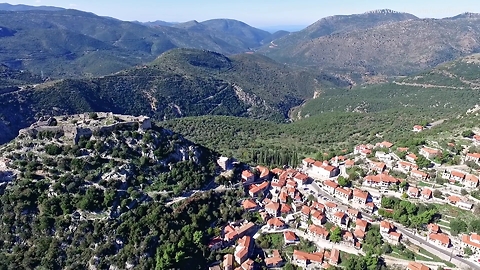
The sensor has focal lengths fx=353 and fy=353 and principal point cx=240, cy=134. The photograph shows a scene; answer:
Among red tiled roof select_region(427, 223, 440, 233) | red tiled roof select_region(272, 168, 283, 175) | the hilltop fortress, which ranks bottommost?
red tiled roof select_region(427, 223, 440, 233)

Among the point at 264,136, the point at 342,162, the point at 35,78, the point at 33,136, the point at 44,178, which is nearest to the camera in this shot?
the point at 44,178

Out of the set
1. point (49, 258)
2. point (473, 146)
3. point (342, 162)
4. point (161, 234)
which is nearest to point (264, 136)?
point (342, 162)

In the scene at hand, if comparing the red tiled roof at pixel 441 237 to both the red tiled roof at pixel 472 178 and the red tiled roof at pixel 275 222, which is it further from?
the red tiled roof at pixel 275 222

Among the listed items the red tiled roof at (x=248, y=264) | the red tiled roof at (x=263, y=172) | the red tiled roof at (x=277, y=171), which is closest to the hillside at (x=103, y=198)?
the red tiled roof at (x=248, y=264)

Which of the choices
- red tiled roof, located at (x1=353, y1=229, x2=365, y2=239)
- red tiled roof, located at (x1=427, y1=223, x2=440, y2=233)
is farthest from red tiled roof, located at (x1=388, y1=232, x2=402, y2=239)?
red tiled roof, located at (x1=427, y1=223, x2=440, y2=233)

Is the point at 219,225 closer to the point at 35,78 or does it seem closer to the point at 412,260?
the point at 412,260

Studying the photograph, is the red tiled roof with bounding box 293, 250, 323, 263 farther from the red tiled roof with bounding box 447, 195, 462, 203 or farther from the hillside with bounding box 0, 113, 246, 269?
the red tiled roof with bounding box 447, 195, 462, 203
